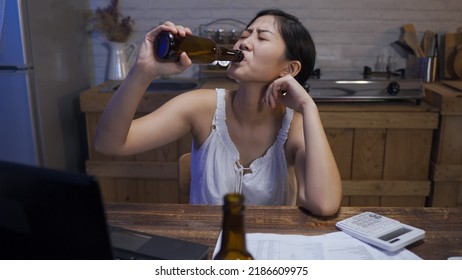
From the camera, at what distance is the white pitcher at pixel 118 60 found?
2574 mm

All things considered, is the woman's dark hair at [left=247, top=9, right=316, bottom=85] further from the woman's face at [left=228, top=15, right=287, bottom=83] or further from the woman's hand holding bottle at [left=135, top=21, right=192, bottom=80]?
the woman's hand holding bottle at [left=135, top=21, right=192, bottom=80]

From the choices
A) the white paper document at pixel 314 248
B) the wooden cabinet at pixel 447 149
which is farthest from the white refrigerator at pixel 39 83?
the wooden cabinet at pixel 447 149

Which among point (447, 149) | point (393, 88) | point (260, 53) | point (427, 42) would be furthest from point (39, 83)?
point (427, 42)

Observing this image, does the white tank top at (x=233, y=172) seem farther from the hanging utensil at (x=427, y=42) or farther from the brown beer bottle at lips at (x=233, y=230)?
the hanging utensil at (x=427, y=42)

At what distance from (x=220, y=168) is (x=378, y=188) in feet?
3.59

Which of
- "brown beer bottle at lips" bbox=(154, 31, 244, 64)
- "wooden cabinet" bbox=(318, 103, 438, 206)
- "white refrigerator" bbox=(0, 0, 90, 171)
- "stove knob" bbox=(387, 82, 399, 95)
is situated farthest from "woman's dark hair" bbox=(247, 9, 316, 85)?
"white refrigerator" bbox=(0, 0, 90, 171)

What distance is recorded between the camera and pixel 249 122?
1460 mm

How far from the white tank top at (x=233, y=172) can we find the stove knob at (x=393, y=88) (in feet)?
3.04

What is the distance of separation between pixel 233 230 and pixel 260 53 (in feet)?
2.65

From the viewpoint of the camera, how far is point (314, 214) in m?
1.05

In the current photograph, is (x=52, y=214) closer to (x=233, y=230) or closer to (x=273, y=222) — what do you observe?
(x=233, y=230)

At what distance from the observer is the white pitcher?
2.57 meters
